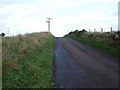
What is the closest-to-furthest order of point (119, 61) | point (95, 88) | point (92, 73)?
point (95, 88), point (92, 73), point (119, 61)

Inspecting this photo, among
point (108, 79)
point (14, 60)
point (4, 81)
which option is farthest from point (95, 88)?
point (14, 60)

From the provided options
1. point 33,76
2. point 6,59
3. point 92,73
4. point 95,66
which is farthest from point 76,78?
point 6,59

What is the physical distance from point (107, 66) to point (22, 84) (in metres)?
5.85

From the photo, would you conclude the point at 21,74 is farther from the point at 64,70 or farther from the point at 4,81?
the point at 64,70

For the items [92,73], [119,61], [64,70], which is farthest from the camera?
[119,61]

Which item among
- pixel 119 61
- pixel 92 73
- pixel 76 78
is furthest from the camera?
pixel 119 61

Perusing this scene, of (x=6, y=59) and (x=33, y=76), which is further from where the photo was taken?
(x=6, y=59)

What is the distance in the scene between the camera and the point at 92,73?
13148mm

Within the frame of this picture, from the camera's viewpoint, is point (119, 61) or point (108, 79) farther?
point (119, 61)

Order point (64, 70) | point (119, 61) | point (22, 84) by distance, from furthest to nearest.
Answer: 1. point (119, 61)
2. point (64, 70)
3. point (22, 84)

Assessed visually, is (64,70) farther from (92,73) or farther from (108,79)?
(108,79)

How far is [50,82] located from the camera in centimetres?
1156

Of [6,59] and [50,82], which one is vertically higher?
[6,59]

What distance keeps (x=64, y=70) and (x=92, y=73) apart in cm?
190
